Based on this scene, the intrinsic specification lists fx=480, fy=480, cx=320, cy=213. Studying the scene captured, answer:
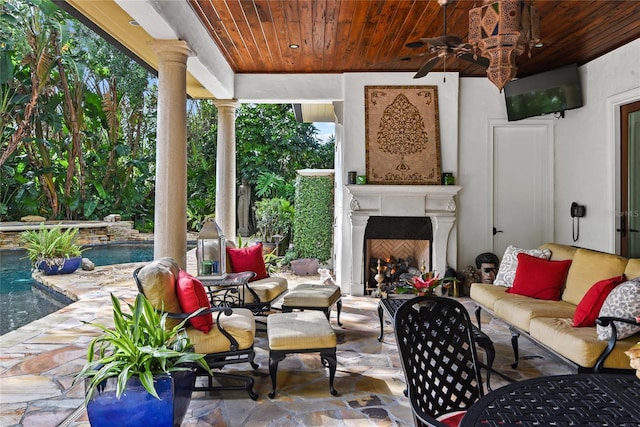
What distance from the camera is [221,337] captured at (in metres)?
3.28

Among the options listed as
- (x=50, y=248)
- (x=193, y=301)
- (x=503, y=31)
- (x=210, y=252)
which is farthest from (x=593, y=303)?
(x=50, y=248)

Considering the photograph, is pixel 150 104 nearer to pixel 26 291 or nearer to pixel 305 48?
pixel 26 291

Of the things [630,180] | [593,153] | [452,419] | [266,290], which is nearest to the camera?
[452,419]

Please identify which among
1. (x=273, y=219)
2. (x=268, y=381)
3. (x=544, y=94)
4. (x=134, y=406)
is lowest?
(x=268, y=381)

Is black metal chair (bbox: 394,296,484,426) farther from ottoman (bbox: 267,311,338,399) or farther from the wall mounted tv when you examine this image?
the wall mounted tv

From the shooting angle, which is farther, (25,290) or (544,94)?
(25,290)

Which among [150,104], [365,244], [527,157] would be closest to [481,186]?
[527,157]

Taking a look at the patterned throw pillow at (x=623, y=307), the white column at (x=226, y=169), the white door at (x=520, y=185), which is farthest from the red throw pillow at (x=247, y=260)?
the white door at (x=520, y=185)

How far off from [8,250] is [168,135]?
835 centimetres

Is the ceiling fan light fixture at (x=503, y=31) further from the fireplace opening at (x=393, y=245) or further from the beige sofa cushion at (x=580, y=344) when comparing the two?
the fireplace opening at (x=393, y=245)

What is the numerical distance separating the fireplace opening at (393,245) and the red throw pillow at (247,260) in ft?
6.35

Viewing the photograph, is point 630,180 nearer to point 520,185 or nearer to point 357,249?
point 520,185

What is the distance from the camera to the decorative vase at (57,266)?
762 cm

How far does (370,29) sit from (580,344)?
12.2 ft
